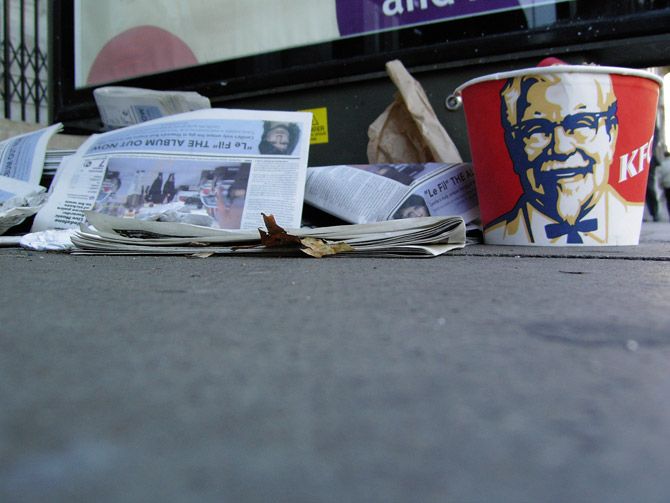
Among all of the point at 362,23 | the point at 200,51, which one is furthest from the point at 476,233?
the point at 200,51

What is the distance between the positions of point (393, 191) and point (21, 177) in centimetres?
81

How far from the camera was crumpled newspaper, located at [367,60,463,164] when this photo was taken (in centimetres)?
109

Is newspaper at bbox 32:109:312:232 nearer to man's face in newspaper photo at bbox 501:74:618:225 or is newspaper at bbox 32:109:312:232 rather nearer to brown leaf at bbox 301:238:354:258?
brown leaf at bbox 301:238:354:258

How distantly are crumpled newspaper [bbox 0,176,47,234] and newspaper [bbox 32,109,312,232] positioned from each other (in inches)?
1.1

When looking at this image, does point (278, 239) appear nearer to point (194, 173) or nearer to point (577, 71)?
point (194, 173)

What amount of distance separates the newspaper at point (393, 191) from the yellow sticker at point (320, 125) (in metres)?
0.45

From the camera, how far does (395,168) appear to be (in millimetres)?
1012

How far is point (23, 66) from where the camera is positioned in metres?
3.25

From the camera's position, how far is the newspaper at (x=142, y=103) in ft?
4.03

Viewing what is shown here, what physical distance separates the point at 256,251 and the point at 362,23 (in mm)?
922

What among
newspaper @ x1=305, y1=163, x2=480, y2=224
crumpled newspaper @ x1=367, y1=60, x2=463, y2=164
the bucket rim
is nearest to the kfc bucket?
the bucket rim

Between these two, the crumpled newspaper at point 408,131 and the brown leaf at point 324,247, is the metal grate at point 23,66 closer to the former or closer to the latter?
the crumpled newspaper at point 408,131

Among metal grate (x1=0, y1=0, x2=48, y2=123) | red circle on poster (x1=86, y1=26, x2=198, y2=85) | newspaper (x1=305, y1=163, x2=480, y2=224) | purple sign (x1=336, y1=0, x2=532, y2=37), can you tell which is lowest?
newspaper (x1=305, y1=163, x2=480, y2=224)

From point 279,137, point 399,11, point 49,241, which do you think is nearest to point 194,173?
point 279,137
